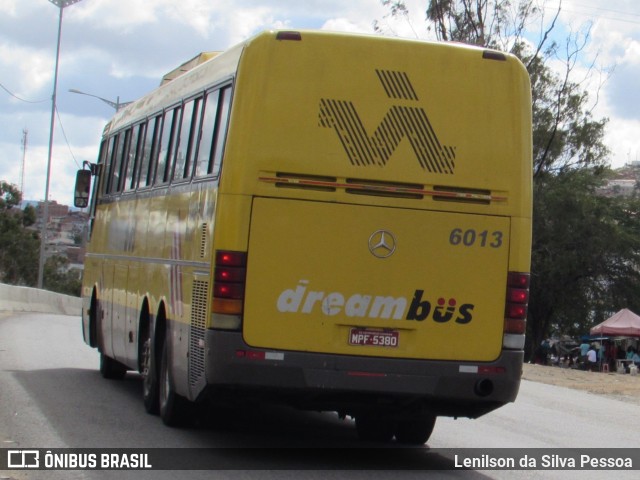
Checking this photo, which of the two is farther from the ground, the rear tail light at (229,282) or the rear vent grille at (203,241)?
the rear vent grille at (203,241)

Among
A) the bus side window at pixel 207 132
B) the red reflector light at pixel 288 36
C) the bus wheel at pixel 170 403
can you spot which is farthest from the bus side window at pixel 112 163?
the red reflector light at pixel 288 36

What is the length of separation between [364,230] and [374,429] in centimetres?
299

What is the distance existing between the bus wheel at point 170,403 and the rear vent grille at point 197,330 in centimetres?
116

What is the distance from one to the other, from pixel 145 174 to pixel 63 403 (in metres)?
2.82

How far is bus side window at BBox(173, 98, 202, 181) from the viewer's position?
11602mm

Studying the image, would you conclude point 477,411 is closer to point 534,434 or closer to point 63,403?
point 534,434

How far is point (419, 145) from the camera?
32.5 ft

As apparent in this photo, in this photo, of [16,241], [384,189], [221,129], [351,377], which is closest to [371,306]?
[351,377]

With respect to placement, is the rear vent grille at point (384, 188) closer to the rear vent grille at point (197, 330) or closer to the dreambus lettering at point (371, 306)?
the dreambus lettering at point (371, 306)

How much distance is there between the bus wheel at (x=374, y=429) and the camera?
11945 millimetres

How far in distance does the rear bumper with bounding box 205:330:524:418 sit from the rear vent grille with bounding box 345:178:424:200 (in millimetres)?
1334

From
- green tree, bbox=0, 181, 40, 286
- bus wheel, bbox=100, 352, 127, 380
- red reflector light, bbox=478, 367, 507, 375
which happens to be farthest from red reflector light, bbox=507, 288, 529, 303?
green tree, bbox=0, 181, 40, 286

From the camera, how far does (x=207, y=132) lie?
10.9 meters

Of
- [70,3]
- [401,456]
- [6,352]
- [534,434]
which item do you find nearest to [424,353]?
[401,456]
